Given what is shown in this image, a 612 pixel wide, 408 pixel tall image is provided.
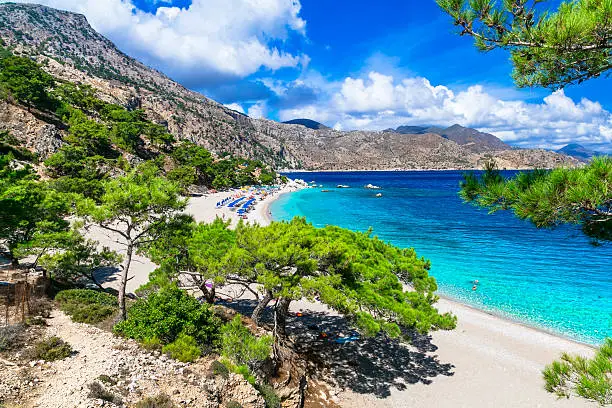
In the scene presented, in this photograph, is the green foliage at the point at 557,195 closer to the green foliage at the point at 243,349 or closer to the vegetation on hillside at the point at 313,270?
the vegetation on hillside at the point at 313,270

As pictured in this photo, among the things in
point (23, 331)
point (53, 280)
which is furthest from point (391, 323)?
point (53, 280)

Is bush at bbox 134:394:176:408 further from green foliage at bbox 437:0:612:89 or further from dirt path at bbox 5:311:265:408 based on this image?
green foliage at bbox 437:0:612:89

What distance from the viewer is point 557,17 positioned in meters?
3.96

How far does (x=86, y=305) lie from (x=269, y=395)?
694cm

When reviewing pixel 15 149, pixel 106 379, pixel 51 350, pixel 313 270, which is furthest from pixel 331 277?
pixel 15 149

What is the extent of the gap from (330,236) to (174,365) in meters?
5.82

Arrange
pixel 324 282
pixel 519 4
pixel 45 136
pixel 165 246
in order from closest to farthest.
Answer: pixel 519 4
pixel 324 282
pixel 165 246
pixel 45 136

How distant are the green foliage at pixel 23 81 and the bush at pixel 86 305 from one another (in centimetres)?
4518

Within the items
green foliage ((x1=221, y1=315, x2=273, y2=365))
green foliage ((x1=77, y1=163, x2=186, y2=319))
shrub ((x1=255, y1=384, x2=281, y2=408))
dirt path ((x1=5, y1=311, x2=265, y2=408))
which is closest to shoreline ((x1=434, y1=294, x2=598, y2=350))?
shrub ((x1=255, y1=384, x2=281, y2=408))

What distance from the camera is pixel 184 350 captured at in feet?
27.0

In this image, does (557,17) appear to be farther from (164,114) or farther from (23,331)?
(164,114)

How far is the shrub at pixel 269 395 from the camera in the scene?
26.0 ft

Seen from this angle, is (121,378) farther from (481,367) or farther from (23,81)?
(23,81)

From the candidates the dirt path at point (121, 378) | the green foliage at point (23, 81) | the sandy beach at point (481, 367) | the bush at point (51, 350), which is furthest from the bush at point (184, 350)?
the green foliage at point (23, 81)
